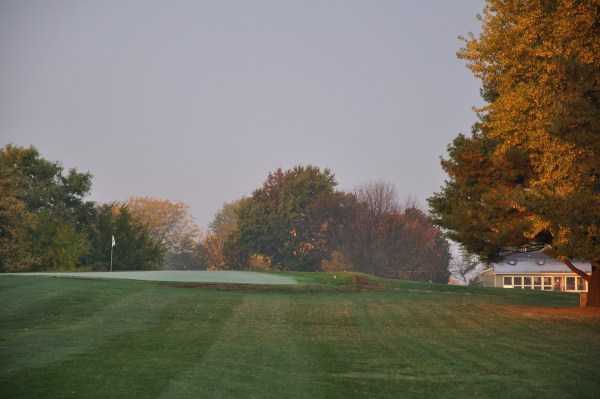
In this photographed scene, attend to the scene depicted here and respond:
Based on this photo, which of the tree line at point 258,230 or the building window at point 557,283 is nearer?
the tree line at point 258,230

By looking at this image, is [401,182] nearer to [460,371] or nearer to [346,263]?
[346,263]

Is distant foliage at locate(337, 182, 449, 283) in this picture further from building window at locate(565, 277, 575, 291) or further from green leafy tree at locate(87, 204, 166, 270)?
green leafy tree at locate(87, 204, 166, 270)

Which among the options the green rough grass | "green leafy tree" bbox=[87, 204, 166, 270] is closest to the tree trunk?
the green rough grass

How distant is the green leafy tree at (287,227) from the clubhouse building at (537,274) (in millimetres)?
22500

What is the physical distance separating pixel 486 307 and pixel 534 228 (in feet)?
12.7

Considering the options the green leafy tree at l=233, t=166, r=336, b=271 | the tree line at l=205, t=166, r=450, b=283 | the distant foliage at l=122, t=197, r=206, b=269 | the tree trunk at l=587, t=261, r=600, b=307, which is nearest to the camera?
the tree trunk at l=587, t=261, r=600, b=307

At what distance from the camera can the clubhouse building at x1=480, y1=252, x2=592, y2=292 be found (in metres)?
63.6

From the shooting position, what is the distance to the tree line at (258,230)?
52.2 metres

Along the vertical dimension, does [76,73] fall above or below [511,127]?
above

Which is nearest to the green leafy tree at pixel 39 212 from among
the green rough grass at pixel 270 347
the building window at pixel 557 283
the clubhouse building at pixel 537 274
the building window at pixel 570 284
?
the green rough grass at pixel 270 347

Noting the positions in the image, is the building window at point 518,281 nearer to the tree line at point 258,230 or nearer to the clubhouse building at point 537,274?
the clubhouse building at point 537,274

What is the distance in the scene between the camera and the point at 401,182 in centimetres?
9912

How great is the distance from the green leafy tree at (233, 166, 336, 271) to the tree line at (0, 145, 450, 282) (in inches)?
4.4

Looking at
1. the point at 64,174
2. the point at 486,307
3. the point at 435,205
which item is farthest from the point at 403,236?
the point at 486,307
